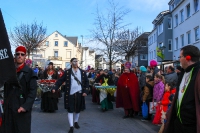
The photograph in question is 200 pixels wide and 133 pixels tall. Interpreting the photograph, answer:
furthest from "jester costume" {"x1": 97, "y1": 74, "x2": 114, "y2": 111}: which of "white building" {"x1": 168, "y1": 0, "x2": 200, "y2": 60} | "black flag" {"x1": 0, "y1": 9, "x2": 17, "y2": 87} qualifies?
"white building" {"x1": 168, "y1": 0, "x2": 200, "y2": 60}

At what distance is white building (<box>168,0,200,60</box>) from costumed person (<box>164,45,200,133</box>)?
2345 cm

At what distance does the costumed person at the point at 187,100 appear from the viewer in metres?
3.16

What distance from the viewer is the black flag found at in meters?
2.45

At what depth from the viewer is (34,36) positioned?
28672 mm

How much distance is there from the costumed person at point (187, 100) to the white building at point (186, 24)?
23448 millimetres

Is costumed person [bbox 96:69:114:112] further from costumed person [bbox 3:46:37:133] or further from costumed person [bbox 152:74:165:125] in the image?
costumed person [bbox 3:46:37:133]

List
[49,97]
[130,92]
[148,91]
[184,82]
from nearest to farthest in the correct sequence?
[184,82] < [148,91] < [130,92] < [49,97]

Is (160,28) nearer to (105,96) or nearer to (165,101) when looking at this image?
(105,96)

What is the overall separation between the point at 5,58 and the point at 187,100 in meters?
2.24

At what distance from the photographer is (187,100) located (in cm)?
325

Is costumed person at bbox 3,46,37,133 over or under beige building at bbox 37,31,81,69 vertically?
under

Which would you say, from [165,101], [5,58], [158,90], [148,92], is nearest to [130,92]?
[148,92]

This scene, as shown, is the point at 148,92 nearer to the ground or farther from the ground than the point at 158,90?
nearer to the ground

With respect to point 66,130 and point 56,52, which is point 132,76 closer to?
point 66,130
